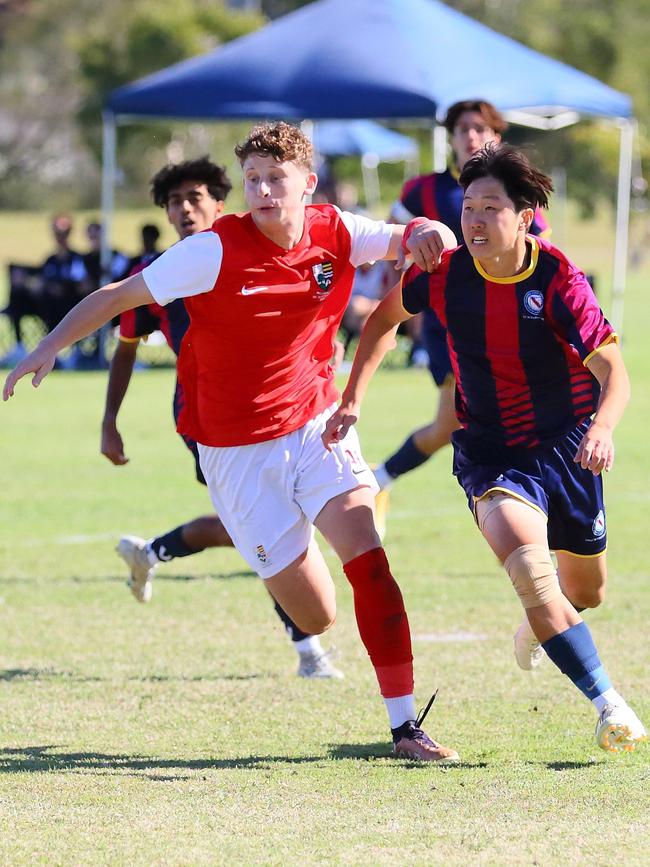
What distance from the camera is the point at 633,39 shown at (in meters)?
52.1

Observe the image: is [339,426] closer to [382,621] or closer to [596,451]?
[382,621]

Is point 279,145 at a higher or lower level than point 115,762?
higher

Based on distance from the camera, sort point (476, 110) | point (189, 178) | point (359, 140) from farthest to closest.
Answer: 1. point (359, 140)
2. point (476, 110)
3. point (189, 178)

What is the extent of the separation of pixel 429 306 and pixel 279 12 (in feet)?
174

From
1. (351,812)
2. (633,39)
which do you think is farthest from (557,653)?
(633,39)

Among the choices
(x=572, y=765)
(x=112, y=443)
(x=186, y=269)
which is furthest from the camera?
(x=112, y=443)

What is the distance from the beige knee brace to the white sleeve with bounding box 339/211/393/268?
1.19 m

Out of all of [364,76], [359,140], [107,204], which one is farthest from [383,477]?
[359,140]

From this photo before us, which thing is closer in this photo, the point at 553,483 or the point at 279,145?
the point at 279,145

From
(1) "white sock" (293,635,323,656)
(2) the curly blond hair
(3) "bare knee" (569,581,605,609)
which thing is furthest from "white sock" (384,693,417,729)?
(2) the curly blond hair

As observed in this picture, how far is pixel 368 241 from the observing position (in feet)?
17.4

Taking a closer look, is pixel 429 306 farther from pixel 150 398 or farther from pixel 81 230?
pixel 81 230

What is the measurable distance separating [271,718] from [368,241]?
173cm

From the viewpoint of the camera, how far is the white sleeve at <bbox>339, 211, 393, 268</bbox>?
529 centimetres
